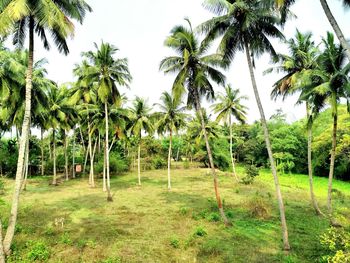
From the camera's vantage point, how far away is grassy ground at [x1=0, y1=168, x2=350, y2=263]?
1216cm

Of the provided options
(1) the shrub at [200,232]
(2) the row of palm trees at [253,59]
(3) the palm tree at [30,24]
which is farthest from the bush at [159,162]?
(3) the palm tree at [30,24]

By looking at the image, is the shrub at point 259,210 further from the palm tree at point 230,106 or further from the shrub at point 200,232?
the palm tree at point 230,106

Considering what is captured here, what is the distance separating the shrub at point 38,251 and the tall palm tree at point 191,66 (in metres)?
10.1

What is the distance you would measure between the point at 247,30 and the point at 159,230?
39.4 ft

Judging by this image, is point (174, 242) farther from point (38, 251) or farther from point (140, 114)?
point (140, 114)

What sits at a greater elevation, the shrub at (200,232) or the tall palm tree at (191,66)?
the tall palm tree at (191,66)

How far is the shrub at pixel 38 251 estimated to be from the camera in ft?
38.0

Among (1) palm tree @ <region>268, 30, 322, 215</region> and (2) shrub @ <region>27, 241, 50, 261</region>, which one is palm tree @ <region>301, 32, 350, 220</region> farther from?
(2) shrub @ <region>27, 241, 50, 261</region>

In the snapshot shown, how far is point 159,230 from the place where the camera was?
15359 millimetres

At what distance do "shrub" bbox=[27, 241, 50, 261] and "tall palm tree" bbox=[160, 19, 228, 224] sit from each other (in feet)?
33.3

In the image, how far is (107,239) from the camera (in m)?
13.7

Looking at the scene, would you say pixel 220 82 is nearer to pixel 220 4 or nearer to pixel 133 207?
pixel 220 4

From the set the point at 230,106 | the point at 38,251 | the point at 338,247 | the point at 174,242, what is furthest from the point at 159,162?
the point at 338,247

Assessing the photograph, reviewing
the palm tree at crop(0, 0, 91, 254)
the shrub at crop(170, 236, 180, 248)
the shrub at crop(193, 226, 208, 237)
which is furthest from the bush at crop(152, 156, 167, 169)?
the palm tree at crop(0, 0, 91, 254)
